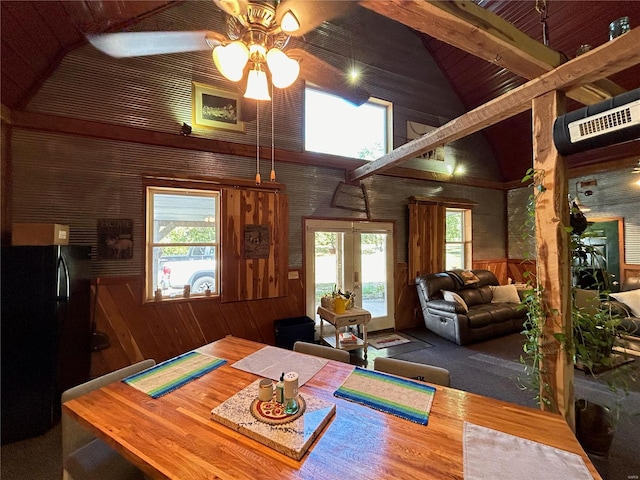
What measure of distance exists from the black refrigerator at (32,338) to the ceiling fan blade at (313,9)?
8.32ft

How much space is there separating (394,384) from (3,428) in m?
2.99

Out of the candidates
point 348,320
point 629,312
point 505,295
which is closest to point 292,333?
point 348,320

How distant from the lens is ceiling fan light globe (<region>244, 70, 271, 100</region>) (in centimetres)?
174

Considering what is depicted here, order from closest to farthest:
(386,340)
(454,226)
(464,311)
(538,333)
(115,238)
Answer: (538,333)
(115,238)
(464,311)
(386,340)
(454,226)

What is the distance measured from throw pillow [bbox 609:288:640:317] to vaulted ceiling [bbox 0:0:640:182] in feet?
7.50

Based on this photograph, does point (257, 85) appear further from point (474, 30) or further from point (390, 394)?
point (390, 394)

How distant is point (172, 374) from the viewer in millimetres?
1659

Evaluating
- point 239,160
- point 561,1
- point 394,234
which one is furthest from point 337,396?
point 561,1

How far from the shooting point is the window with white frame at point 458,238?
Result: 572cm

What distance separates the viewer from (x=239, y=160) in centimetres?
379

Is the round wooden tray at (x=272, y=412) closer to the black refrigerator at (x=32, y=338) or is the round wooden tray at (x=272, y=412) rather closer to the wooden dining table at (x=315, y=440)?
the wooden dining table at (x=315, y=440)

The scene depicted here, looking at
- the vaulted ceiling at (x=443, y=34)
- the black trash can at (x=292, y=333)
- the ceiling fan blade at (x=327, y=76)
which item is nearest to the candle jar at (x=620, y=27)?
the vaulted ceiling at (x=443, y=34)

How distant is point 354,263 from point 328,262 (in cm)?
47

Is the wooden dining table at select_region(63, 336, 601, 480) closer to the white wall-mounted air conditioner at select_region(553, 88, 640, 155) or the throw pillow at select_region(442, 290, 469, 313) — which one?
the white wall-mounted air conditioner at select_region(553, 88, 640, 155)
